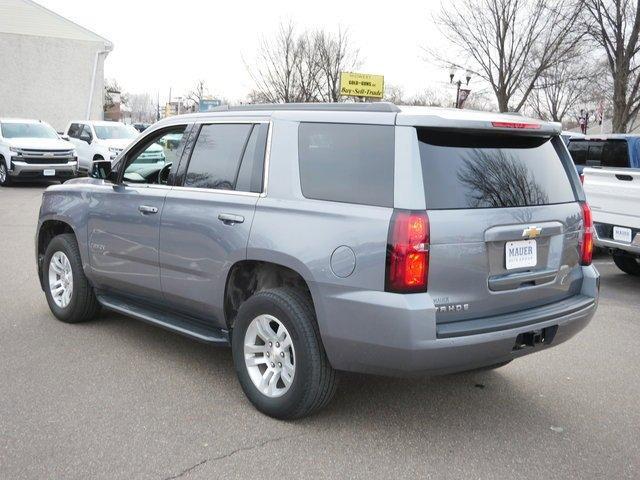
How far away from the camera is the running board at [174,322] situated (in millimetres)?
4242

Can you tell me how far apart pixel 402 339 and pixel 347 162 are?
1.01m

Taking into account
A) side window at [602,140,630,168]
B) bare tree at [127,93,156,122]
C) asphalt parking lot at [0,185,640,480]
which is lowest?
asphalt parking lot at [0,185,640,480]

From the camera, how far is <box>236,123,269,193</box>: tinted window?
4.01 m

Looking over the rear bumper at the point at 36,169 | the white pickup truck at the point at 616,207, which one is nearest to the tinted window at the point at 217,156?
the white pickup truck at the point at 616,207

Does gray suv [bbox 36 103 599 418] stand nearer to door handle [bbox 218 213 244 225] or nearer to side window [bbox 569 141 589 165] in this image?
door handle [bbox 218 213 244 225]

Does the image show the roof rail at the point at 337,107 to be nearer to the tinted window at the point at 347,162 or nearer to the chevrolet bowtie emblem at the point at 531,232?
the tinted window at the point at 347,162

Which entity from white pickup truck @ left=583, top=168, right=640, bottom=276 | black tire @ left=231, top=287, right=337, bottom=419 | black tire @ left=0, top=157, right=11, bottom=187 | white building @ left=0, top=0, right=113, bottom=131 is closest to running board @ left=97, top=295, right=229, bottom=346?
black tire @ left=231, top=287, right=337, bottom=419

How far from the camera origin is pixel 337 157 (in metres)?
3.63

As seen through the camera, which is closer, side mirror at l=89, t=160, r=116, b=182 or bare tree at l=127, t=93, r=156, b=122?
side mirror at l=89, t=160, r=116, b=182

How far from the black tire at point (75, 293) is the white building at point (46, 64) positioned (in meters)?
32.7

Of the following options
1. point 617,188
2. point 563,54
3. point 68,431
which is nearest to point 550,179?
point 68,431

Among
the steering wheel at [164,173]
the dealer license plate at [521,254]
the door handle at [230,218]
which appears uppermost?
the steering wheel at [164,173]

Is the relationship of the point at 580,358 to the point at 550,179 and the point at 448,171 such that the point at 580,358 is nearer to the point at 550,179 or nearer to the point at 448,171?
the point at 550,179

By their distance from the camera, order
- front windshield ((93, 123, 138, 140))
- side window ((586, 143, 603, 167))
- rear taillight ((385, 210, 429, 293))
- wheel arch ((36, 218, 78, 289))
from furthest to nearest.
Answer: front windshield ((93, 123, 138, 140)), side window ((586, 143, 603, 167)), wheel arch ((36, 218, 78, 289)), rear taillight ((385, 210, 429, 293))
